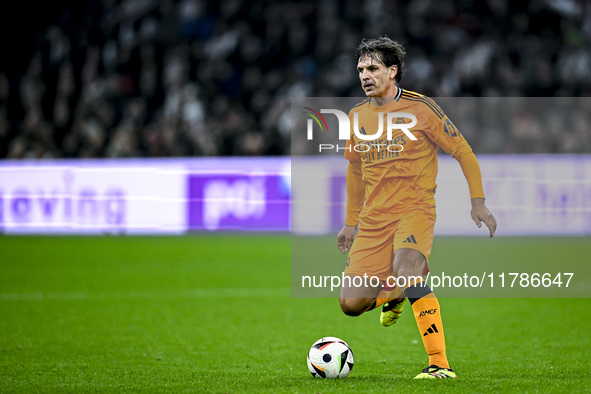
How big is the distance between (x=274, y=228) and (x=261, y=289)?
4.02 metres

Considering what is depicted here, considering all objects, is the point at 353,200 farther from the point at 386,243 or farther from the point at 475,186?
the point at 475,186

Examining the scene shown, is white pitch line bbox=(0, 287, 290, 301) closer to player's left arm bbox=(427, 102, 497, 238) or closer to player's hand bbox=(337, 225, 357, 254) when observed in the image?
player's hand bbox=(337, 225, 357, 254)

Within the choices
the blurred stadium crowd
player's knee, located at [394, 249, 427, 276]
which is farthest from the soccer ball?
the blurred stadium crowd

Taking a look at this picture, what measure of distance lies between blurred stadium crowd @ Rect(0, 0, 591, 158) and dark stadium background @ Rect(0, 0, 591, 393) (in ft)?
0.14

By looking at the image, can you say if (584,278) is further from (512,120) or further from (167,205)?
(167,205)

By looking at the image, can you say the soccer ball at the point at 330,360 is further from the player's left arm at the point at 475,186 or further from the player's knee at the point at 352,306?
the player's left arm at the point at 475,186

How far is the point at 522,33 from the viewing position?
1409cm

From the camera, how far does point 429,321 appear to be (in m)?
3.45

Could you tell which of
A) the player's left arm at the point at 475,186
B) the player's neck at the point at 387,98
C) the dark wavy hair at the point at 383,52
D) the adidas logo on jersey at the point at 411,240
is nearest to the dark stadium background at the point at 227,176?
the adidas logo on jersey at the point at 411,240

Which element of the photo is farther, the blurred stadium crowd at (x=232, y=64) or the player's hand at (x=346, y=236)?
the blurred stadium crowd at (x=232, y=64)

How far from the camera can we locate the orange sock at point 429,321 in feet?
11.3

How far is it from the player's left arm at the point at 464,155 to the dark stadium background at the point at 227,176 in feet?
2.70

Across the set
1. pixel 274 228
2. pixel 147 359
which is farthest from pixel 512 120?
pixel 147 359

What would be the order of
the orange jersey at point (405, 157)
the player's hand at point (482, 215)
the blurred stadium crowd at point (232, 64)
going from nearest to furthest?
1. the player's hand at point (482, 215)
2. the orange jersey at point (405, 157)
3. the blurred stadium crowd at point (232, 64)
